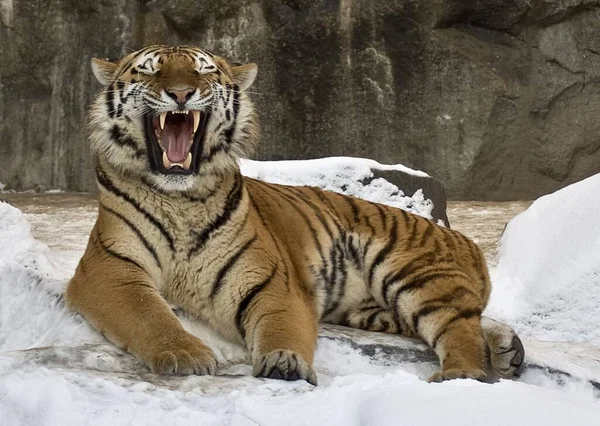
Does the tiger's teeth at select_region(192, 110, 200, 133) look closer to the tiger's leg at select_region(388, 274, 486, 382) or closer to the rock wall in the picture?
the tiger's leg at select_region(388, 274, 486, 382)

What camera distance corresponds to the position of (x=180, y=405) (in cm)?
223

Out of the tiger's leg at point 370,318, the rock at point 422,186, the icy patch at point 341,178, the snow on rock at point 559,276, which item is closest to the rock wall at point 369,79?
the rock at point 422,186

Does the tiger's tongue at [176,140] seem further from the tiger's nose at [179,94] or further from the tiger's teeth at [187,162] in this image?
the tiger's nose at [179,94]

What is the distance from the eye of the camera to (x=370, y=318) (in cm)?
364

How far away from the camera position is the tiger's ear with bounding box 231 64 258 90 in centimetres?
353

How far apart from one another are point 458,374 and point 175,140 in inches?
47.3

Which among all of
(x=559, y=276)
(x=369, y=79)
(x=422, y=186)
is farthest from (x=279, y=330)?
(x=369, y=79)

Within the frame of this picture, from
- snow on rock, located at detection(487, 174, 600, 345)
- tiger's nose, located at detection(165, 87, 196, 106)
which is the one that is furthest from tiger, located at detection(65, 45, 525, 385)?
snow on rock, located at detection(487, 174, 600, 345)

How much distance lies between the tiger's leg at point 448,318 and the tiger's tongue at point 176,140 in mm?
937

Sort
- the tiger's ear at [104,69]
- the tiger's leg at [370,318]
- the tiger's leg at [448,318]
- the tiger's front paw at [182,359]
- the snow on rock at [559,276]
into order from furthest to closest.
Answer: the snow on rock at [559,276]
the tiger's leg at [370,318]
the tiger's ear at [104,69]
the tiger's leg at [448,318]
the tiger's front paw at [182,359]

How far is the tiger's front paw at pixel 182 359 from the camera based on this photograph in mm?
2639

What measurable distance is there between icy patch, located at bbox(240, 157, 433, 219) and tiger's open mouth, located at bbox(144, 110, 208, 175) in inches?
107

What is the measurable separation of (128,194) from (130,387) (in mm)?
1031

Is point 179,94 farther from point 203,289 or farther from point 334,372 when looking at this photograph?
point 334,372
